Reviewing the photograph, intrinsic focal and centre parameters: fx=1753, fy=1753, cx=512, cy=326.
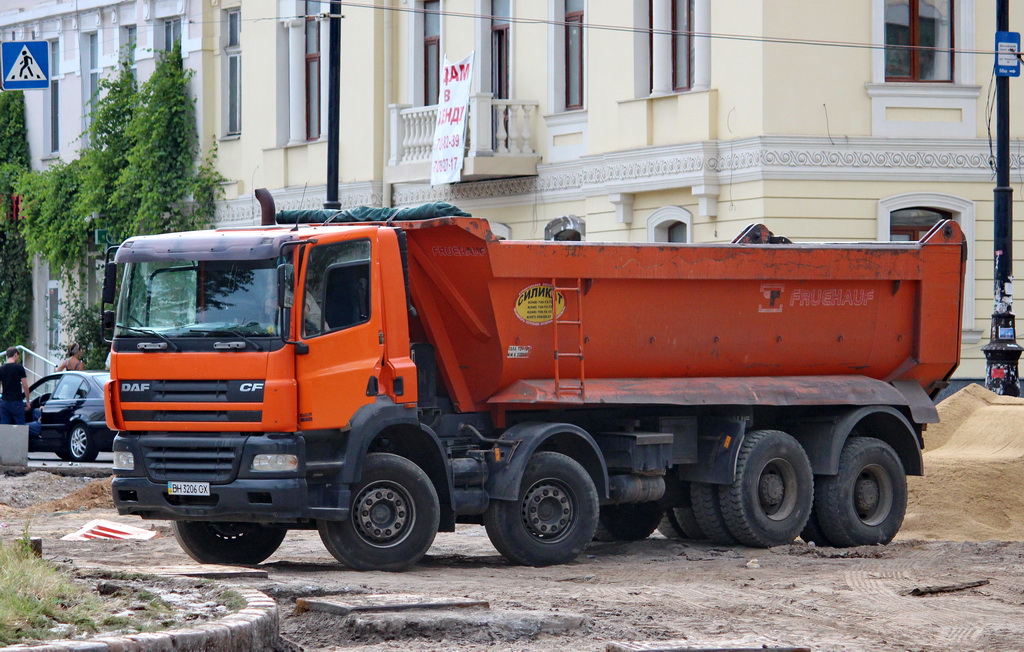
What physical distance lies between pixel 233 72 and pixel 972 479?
22.6 metres

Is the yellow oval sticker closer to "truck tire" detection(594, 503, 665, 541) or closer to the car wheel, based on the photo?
"truck tire" detection(594, 503, 665, 541)

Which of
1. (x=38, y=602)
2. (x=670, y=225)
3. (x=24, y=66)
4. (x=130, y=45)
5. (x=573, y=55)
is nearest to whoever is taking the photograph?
(x=38, y=602)

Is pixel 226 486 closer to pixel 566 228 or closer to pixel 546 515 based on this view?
pixel 546 515

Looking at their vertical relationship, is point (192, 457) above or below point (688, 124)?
below

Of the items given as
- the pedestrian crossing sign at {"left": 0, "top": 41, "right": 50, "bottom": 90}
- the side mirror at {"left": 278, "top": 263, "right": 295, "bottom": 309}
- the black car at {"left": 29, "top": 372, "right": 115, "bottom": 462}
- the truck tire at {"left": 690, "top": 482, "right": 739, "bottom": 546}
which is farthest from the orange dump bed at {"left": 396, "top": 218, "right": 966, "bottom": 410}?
the black car at {"left": 29, "top": 372, "right": 115, "bottom": 462}

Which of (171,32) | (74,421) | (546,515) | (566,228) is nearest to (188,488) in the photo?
(546,515)

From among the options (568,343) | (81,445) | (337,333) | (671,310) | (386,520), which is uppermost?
(671,310)

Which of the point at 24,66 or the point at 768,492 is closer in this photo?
the point at 768,492

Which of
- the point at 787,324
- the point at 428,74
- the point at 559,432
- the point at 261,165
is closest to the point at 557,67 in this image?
the point at 428,74

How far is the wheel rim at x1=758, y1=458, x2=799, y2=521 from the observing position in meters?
15.9

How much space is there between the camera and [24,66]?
711 inches

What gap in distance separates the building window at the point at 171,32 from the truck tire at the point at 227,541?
25.5 metres

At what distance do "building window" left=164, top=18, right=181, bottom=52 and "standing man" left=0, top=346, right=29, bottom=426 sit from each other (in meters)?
13.4

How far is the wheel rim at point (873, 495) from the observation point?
1661 centimetres
